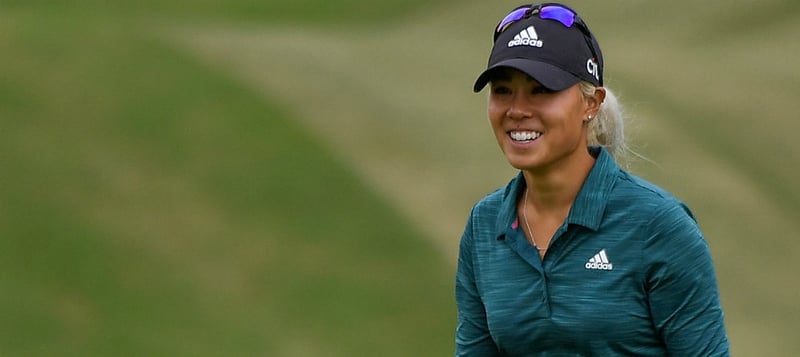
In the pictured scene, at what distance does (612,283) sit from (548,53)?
645 millimetres

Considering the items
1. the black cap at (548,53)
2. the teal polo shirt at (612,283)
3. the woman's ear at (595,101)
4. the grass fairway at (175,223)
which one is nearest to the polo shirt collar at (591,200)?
the teal polo shirt at (612,283)

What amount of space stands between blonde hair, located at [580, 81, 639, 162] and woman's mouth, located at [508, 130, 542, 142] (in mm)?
202

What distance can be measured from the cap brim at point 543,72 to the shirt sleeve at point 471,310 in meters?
0.59

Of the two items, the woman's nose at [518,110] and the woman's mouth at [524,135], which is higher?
the woman's nose at [518,110]

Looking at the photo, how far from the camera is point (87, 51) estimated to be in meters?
13.3

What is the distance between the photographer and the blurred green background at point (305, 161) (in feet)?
37.0

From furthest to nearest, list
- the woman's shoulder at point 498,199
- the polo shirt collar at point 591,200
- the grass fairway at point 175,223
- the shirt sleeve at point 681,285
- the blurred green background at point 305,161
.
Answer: the blurred green background at point 305,161 → the grass fairway at point 175,223 → the woman's shoulder at point 498,199 → the polo shirt collar at point 591,200 → the shirt sleeve at point 681,285

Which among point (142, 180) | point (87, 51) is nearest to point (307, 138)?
point (142, 180)

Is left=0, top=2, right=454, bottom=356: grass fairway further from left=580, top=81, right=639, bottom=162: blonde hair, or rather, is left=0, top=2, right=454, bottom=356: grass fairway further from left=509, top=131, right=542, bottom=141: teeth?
left=509, top=131, right=542, bottom=141: teeth

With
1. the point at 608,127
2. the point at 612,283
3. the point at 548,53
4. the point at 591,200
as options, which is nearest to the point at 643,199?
the point at 591,200

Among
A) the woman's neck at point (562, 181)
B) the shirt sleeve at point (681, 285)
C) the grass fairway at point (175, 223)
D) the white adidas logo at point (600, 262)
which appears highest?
the grass fairway at point (175, 223)

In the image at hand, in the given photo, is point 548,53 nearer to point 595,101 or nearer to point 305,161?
point 595,101

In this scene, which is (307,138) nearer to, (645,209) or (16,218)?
(16,218)

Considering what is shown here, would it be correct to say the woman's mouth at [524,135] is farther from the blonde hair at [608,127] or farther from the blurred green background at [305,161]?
the blurred green background at [305,161]
